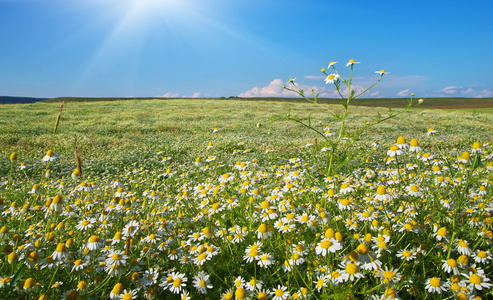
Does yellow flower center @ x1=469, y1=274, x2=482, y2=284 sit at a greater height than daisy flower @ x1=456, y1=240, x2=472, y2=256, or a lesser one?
lesser

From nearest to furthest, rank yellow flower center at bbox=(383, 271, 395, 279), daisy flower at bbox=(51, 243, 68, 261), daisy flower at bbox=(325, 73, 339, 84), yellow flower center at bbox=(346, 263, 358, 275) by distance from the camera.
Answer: yellow flower center at bbox=(346, 263, 358, 275) < yellow flower center at bbox=(383, 271, 395, 279) < daisy flower at bbox=(51, 243, 68, 261) < daisy flower at bbox=(325, 73, 339, 84)

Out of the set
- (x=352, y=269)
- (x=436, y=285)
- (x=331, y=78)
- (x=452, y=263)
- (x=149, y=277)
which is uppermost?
(x=331, y=78)

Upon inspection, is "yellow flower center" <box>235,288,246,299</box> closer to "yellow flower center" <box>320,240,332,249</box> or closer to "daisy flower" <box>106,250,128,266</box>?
"yellow flower center" <box>320,240,332,249</box>

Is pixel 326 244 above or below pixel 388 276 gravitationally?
above

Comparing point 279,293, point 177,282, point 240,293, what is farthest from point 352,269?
point 177,282

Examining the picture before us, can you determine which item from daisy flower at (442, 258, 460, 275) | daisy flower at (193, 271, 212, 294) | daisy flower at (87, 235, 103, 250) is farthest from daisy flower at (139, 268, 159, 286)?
daisy flower at (442, 258, 460, 275)

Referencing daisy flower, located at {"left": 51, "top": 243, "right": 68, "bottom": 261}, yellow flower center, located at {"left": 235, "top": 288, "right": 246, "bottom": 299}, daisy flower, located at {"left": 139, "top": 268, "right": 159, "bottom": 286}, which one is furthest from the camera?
daisy flower, located at {"left": 139, "top": 268, "right": 159, "bottom": 286}

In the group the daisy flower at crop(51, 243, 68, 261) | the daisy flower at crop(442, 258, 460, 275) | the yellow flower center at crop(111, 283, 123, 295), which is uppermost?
the daisy flower at crop(51, 243, 68, 261)

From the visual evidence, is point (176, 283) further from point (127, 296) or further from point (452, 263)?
point (452, 263)

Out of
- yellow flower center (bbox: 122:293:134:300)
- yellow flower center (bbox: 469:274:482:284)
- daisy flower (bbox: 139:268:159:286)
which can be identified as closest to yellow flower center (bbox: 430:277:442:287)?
yellow flower center (bbox: 469:274:482:284)

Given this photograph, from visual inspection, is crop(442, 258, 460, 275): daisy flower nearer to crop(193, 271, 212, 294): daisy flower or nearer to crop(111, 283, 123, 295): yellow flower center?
crop(193, 271, 212, 294): daisy flower

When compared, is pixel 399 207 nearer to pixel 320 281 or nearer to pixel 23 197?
pixel 320 281

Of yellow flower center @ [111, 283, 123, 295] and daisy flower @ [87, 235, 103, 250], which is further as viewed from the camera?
daisy flower @ [87, 235, 103, 250]

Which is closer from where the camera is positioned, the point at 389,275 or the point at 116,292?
the point at 389,275
